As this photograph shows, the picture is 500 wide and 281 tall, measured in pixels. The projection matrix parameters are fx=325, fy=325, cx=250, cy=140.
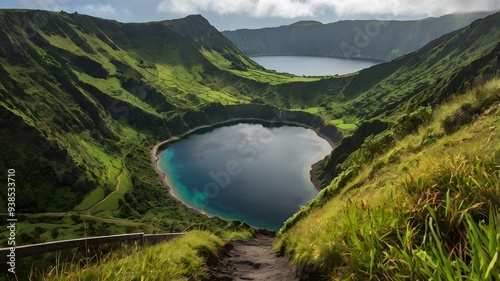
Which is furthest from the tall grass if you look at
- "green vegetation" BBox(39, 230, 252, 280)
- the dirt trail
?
the dirt trail

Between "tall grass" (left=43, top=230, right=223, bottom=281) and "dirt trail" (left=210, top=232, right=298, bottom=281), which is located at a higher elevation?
"tall grass" (left=43, top=230, right=223, bottom=281)

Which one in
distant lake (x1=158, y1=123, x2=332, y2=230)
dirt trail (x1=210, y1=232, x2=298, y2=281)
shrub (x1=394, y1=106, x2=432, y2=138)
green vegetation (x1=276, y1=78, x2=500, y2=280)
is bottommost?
dirt trail (x1=210, y1=232, x2=298, y2=281)

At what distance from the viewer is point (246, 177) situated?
482 ft

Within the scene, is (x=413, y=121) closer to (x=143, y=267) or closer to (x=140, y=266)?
(x=140, y=266)

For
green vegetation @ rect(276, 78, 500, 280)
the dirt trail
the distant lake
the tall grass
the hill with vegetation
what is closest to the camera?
green vegetation @ rect(276, 78, 500, 280)

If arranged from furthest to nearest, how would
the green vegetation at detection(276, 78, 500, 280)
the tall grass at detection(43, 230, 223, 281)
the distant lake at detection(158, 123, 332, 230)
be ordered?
the distant lake at detection(158, 123, 332, 230), the tall grass at detection(43, 230, 223, 281), the green vegetation at detection(276, 78, 500, 280)

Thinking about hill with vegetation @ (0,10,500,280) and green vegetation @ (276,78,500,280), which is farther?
hill with vegetation @ (0,10,500,280)

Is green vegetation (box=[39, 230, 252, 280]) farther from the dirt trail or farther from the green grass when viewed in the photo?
the dirt trail

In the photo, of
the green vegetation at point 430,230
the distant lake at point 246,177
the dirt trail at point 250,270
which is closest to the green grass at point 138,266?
the dirt trail at point 250,270

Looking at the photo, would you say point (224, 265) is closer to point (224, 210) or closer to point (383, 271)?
point (383, 271)

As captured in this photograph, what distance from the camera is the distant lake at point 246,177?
119m

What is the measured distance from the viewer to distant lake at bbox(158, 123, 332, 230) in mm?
119062

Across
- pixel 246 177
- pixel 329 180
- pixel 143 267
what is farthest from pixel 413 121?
pixel 246 177

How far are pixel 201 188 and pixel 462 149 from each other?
137m
